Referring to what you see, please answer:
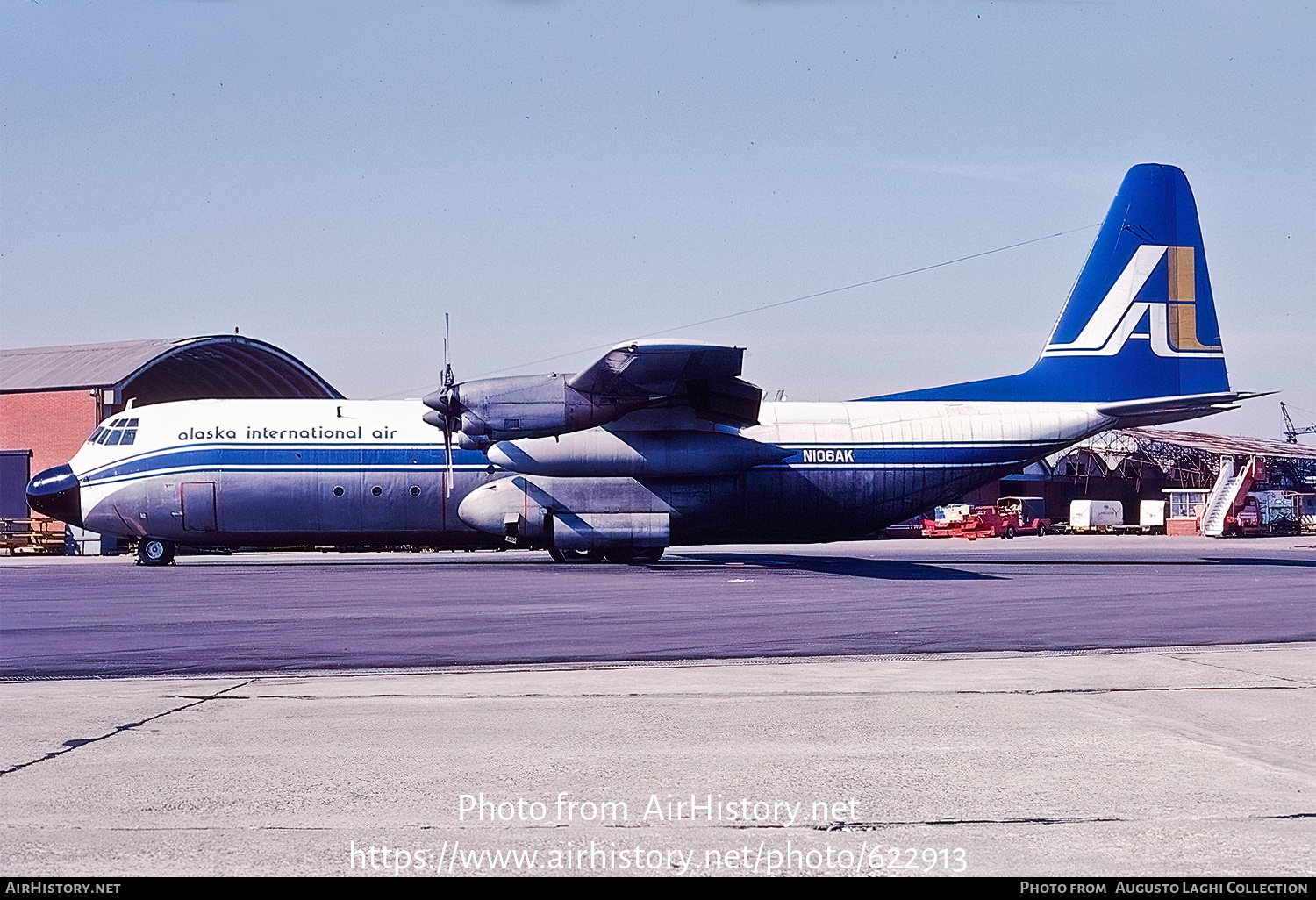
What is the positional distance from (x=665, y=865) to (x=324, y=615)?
1284 cm

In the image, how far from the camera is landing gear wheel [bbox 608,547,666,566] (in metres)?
31.0

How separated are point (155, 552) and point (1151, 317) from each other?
2817cm

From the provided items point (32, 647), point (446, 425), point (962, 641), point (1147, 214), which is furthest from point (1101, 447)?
point (32, 647)

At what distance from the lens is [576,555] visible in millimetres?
33312

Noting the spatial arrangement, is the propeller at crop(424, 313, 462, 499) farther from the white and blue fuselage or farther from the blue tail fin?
the blue tail fin

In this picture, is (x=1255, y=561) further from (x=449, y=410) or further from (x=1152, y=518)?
(x=1152, y=518)

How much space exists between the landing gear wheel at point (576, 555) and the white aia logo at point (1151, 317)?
13.9 m

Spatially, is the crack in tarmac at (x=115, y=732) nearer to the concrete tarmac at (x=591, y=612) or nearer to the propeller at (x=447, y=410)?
the concrete tarmac at (x=591, y=612)

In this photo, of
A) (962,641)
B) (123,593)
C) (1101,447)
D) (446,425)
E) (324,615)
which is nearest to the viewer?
(962,641)

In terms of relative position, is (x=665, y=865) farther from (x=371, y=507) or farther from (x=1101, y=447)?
(x=1101, y=447)

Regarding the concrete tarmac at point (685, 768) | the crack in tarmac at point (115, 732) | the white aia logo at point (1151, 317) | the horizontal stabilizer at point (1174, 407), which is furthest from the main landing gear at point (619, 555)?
the crack in tarmac at point (115, 732)

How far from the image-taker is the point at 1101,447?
90000mm

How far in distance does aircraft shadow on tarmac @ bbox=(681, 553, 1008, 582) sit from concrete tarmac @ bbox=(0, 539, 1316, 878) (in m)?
12.5

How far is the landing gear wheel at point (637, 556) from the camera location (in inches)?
1221
